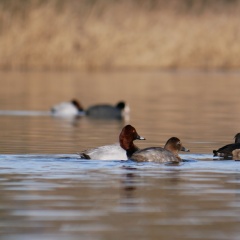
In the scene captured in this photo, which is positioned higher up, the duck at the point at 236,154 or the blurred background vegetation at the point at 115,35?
the blurred background vegetation at the point at 115,35

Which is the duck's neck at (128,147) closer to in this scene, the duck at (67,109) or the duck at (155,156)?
the duck at (155,156)

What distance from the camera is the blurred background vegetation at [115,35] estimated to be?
39.6 metres

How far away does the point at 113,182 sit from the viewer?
10.9m

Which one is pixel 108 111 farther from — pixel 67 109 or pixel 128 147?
pixel 128 147

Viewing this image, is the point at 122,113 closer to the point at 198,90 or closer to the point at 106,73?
the point at 198,90

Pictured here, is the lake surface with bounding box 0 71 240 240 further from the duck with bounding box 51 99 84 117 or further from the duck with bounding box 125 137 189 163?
the duck with bounding box 51 99 84 117

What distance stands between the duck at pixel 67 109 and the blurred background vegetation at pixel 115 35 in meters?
13.6

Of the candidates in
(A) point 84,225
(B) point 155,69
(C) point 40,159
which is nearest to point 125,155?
(C) point 40,159

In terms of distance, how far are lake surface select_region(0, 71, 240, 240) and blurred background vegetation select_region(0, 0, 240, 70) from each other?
14723 mm

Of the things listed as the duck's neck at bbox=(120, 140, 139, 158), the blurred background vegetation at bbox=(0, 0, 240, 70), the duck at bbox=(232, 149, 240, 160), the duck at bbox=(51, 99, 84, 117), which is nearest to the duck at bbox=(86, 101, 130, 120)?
the duck at bbox=(51, 99, 84, 117)

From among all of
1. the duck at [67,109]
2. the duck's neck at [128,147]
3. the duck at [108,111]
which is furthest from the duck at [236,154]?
the duck at [67,109]

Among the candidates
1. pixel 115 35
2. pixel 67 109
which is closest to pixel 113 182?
pixel 67 109

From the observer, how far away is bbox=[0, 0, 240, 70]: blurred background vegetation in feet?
130

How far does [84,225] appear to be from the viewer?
8.23 meters
